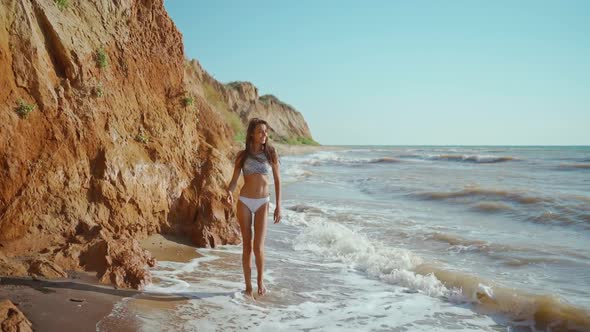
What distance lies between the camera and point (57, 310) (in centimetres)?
381

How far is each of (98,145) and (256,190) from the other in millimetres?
2232

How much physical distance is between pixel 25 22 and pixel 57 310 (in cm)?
331

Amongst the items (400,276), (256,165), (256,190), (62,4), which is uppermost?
(62,4)

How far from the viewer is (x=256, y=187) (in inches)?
201

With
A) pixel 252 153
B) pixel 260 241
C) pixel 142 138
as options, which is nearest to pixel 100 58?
pixel 142 138

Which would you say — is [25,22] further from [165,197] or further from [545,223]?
[545,223]

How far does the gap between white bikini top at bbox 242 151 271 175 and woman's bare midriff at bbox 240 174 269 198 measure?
0.16ft

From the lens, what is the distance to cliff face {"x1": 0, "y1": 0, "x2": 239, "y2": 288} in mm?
4871

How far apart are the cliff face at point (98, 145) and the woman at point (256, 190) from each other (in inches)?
47.3

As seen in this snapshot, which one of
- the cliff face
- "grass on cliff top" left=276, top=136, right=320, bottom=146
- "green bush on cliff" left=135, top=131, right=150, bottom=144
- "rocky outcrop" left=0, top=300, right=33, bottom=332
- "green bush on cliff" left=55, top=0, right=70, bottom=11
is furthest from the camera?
"grass on cliff top" left=276, top=136, right=320, bottom=146

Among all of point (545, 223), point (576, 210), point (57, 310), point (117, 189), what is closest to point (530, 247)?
point (545, 223)

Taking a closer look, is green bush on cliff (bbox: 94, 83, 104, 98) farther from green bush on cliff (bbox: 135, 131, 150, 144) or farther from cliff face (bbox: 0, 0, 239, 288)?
green bush on cliff (bbox: 135, 131, 150, 144)

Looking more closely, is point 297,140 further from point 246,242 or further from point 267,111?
point 246,242

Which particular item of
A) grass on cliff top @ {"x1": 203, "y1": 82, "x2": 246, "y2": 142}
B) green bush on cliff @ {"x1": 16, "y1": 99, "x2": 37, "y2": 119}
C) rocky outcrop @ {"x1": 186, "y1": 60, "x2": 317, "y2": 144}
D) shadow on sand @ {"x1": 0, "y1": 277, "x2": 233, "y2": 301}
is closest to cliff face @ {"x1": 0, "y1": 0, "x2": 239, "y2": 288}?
green bush on cliff @ {"x1": 16, "y1": 99, "x2": 37, "y2": 119}
